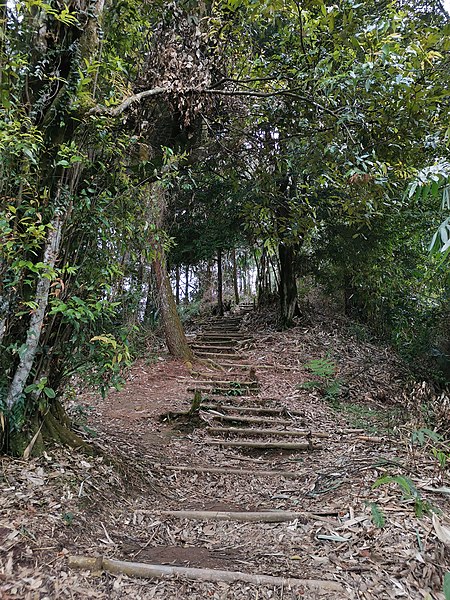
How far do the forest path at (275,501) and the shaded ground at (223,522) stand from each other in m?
0.01

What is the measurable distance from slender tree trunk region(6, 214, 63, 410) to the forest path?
3.72 feet

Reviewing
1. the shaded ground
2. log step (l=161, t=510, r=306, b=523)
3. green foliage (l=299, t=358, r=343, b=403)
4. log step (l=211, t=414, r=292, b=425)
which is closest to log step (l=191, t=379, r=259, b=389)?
green foliage (l=299, t=358, r=343, b=403)

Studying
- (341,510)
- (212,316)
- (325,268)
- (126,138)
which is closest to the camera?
(341,510)

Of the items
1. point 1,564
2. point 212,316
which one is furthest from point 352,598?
point 212,316

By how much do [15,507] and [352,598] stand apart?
1685 millimetres

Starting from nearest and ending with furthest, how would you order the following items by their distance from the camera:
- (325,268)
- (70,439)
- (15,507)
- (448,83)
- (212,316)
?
(15,507) → (70,439) → (448,83) → (325,268) → (212,316)

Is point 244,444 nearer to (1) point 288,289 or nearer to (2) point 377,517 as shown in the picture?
(2) point 377,517

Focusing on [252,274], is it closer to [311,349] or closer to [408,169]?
[311,349]

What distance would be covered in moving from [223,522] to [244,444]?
2.10 meters

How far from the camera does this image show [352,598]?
1.72 m

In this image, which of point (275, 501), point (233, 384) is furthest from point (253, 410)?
point (275, 501)

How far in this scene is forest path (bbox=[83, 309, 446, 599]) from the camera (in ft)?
6.18

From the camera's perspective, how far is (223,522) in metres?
2.65

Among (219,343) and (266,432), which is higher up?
(219,343)
